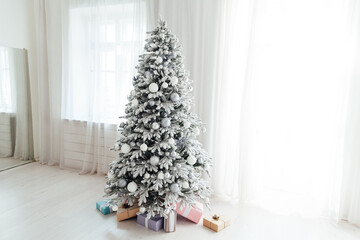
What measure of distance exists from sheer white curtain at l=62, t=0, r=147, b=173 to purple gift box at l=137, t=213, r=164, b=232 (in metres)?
1.35

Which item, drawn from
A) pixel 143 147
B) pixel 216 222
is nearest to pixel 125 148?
pixel 143 147

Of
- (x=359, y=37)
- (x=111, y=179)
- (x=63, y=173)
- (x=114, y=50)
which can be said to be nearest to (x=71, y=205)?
(x=111, y=179)

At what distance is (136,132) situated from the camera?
2.25 metres

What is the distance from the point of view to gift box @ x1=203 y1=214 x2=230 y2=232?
7.51 feet

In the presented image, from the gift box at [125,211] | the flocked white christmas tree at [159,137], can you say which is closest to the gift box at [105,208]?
the gift box at [125,211]

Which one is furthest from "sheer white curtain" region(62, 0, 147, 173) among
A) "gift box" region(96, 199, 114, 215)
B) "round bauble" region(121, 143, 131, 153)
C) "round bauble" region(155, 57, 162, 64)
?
"round bauble" region(121, 143, 131, 153)

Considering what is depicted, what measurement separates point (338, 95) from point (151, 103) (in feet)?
5.87

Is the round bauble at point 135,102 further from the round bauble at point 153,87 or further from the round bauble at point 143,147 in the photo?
the round bauble at point 143,147

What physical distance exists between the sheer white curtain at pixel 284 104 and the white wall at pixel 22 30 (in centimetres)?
290

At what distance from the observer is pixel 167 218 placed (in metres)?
2.25

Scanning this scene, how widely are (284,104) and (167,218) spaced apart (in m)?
1.72

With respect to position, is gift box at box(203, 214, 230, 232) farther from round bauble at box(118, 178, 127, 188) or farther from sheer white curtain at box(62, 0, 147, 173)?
sheer white curtain at box(62, 0, 147, 173)

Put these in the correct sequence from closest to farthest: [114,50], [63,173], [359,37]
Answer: [359,37] → [114,50] → [63,173]

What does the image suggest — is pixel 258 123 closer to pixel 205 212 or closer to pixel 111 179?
pixel 205 212
